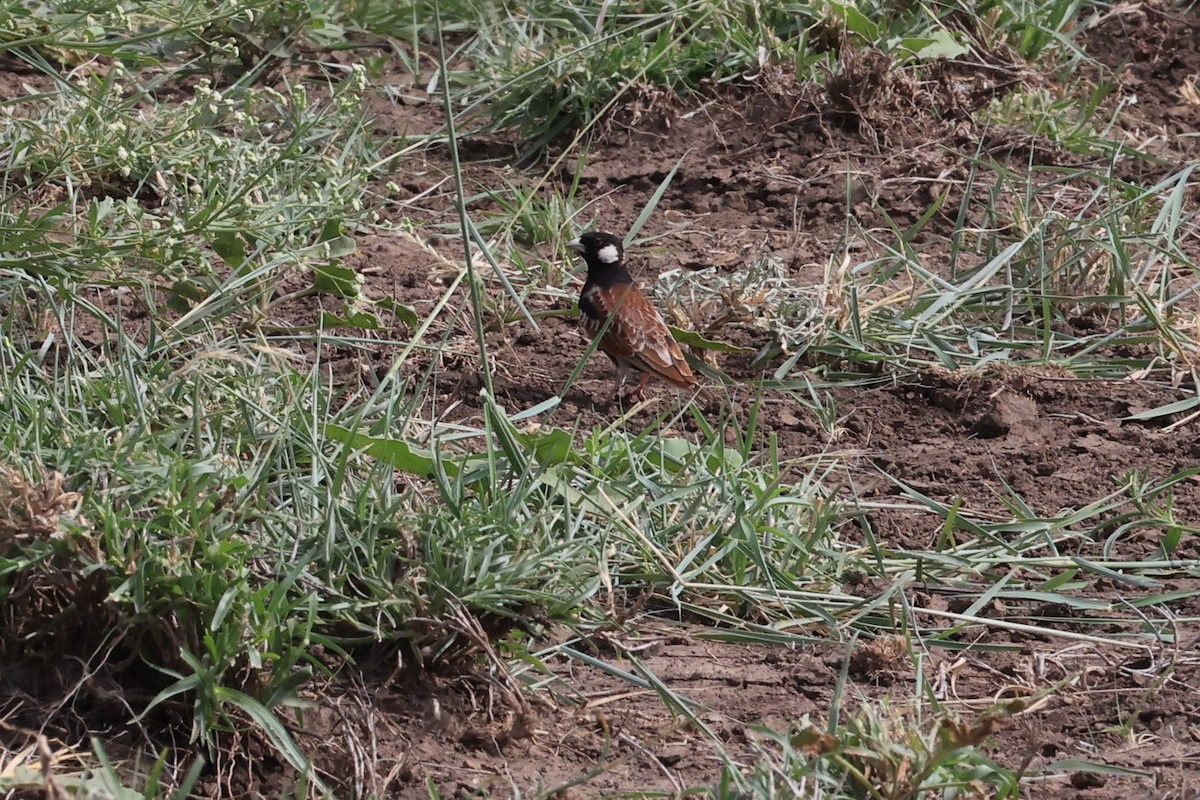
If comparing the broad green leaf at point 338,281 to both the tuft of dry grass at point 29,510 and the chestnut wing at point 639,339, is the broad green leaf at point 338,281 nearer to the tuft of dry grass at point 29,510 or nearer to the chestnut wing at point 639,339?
the chestnut wing at point 639,339

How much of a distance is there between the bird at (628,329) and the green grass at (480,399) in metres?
0.15

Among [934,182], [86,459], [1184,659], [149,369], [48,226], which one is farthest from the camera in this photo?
[934,182]

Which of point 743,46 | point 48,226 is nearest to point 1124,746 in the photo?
point 48,226

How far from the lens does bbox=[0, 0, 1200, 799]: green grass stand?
282cm

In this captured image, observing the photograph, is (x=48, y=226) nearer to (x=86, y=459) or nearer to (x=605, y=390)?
(x=86, y=459)

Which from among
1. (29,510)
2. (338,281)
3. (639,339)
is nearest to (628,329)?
(639,339)

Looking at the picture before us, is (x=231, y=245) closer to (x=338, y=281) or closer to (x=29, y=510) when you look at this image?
(x=338, y=281)

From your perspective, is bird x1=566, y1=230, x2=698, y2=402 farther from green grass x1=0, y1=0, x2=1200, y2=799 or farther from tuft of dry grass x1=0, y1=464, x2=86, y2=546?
tuft of dry grass x1=0, y1=464, x2=86, y2=546

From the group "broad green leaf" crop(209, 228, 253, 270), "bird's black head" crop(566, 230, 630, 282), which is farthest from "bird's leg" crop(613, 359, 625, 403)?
"broad green leaf" crop(209, 228, 253, 270)

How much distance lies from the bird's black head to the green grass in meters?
0.18

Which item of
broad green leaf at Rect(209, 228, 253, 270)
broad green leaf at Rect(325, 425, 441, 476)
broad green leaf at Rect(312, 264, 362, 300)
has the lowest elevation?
broad green leaf at Rect(312, 264, 362, 300)

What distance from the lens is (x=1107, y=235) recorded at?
5004mm

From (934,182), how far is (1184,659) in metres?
2.77

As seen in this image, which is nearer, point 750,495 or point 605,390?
point 750,495
